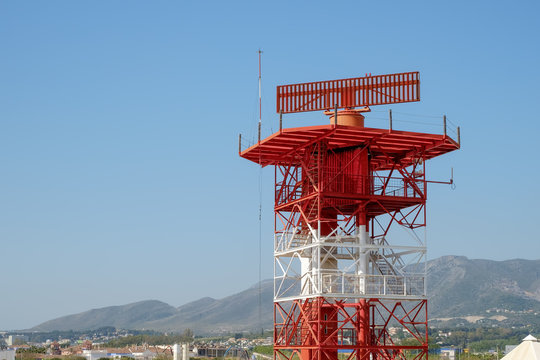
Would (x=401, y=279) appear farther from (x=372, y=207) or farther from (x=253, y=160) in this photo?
(x=253, y=160)

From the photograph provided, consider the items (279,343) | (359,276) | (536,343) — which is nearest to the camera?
(536,343)

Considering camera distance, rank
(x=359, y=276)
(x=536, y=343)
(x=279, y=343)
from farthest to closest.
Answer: (x=279, y=343) → (x=359, y=276) → (x=536, y=343)

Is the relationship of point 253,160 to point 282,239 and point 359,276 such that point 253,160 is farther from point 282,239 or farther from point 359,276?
point 359,276

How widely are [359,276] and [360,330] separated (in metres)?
3.38

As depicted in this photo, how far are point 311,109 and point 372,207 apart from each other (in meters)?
7.42

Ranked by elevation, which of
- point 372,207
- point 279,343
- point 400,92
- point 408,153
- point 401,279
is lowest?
point 279,343

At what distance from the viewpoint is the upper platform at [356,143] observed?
179 feet

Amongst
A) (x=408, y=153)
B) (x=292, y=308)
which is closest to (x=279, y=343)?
(x=292, y=308)

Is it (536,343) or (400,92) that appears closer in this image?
(536,343)

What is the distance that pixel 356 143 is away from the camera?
57.1 m

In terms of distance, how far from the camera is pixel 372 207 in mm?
58000

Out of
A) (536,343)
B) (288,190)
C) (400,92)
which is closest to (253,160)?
(288,190)

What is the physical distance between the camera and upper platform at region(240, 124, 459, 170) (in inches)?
2143

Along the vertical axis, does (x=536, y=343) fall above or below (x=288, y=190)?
below
